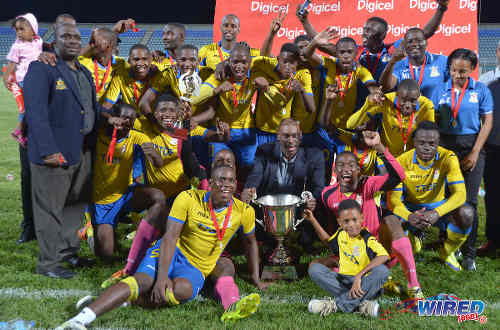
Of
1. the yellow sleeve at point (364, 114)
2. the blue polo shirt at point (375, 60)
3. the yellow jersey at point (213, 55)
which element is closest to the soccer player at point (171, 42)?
the yellow jersey at point (213, 55)

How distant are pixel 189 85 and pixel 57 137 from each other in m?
1.61

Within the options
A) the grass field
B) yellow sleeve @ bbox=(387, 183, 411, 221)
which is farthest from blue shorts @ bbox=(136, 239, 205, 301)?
yellow sleeve @ bbox=(387, 183, 411, 221)

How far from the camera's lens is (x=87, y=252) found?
16.2ft

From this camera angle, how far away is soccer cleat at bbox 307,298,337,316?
3531 millimetres

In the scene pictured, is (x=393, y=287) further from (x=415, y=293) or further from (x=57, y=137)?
(x=57, y=137)

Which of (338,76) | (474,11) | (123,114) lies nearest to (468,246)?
(338,76)

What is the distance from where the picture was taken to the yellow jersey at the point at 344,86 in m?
5.16

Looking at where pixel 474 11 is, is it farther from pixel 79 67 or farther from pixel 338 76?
pixel 79 67

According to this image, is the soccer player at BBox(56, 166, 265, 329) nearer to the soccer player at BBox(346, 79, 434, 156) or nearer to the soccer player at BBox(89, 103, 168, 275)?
the soccer player at BBox(89, 103, 168, 275)

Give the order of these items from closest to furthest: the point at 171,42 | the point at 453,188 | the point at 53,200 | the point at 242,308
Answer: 1. the point at 242,308
2. the point at 53,200
3. the point at 453,188
4. the point at 171,42

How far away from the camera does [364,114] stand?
4816 millimetres

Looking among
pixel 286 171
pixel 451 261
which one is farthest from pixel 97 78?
pixel 451 261

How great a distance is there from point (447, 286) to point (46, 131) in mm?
3678

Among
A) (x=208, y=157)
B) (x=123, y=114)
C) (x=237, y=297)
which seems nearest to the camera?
(x=237, y=297)
